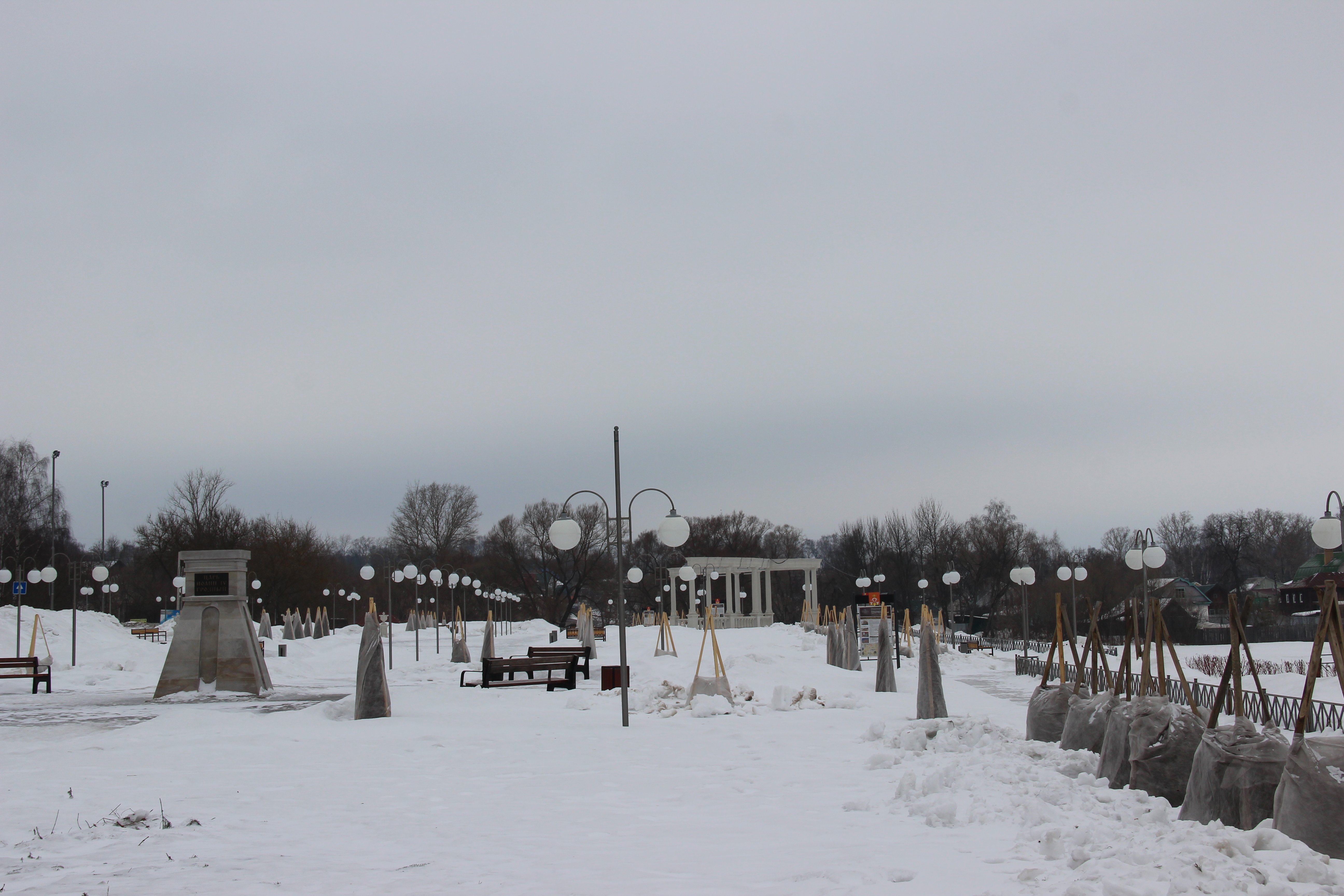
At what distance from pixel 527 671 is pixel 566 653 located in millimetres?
916

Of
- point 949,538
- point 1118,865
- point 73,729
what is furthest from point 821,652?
point 949,538

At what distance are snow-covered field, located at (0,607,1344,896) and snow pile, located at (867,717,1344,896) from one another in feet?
0.07

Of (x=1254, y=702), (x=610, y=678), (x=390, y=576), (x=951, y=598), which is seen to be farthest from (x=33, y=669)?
(x=951, y=598)

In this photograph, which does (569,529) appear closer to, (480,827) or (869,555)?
(480,827)

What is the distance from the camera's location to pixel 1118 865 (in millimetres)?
5359

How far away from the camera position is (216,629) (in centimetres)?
1862

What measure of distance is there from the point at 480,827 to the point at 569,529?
6162 mm

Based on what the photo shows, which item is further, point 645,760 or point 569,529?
point 569,529

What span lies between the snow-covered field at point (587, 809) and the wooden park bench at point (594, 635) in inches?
827

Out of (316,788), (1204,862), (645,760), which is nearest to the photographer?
(1204,862)

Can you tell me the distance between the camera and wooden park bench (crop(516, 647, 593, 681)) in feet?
64.7

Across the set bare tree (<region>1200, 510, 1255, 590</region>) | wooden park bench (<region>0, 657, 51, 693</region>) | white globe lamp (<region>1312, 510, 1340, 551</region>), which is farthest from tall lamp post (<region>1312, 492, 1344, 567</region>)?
bare tree (<region>1200, 510, 1255, 590</region>)

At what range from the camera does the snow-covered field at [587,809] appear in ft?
17.9

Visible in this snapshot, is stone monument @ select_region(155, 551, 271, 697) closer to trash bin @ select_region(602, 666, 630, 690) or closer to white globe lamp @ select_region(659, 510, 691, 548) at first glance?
trash bin @ select_region(602, 666, 630, 690)
